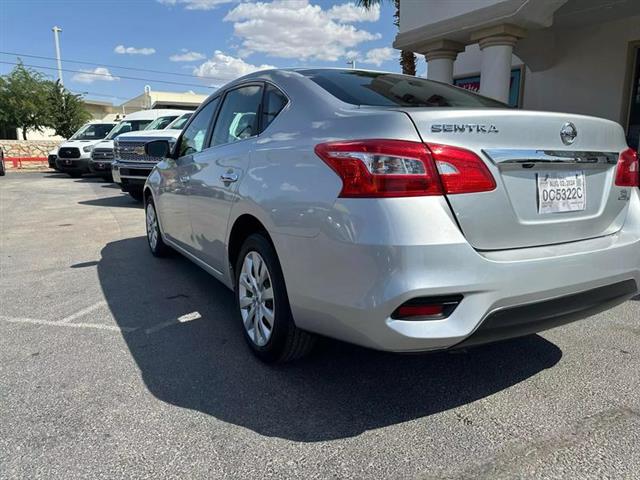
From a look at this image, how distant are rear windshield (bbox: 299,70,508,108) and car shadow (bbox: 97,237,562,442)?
1464mm

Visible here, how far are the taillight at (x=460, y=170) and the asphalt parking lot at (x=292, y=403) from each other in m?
1.14

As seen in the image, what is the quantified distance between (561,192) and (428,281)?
88cm

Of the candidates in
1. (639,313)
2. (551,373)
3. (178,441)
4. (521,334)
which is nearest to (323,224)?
(521,334)

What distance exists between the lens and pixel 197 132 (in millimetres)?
4426

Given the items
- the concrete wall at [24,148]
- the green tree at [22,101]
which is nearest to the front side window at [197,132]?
the concrete wall at [24,148]

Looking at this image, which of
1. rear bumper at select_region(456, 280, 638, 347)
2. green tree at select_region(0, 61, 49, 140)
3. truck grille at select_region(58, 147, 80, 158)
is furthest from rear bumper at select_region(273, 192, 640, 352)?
green tree at select_region(0, 61, 49, 140)

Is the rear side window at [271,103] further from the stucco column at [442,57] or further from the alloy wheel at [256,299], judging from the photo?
the stucco column at [442,57]

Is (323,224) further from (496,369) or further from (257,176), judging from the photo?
(496,369)

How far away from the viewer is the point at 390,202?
211 cm

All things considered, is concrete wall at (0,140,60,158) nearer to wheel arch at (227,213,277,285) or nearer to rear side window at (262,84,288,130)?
wheel arch at (227,213,277,285)

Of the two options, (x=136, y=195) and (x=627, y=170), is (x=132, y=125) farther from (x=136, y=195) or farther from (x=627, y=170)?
(x=627, y=170)

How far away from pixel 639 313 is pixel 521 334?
2.22 metres

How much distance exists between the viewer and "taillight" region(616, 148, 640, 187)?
2.74 meters

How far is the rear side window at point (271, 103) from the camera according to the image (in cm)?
303
